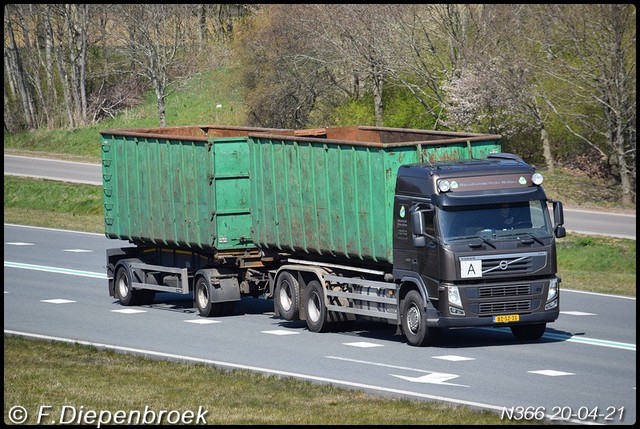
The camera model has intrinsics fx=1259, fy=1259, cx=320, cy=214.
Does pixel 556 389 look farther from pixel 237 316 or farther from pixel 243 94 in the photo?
pixel 243 94

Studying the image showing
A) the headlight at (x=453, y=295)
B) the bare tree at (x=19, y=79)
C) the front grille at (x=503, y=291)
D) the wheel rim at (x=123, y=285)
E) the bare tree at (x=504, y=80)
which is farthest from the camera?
the bare tree at (x=19, y=79)

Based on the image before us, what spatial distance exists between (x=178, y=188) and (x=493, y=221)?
703 centimetres

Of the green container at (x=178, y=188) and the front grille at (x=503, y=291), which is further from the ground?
the green container at (x=178, y=188)

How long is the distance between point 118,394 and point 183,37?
47.3 meters

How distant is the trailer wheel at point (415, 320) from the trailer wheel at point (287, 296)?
2479 mm

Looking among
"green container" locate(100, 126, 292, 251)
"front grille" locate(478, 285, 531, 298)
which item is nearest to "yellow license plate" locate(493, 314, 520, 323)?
"front grille" locate(478, 285, 531, 298)

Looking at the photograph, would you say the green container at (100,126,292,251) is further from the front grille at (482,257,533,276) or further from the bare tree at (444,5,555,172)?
the bare tree at (444,5,555,172)

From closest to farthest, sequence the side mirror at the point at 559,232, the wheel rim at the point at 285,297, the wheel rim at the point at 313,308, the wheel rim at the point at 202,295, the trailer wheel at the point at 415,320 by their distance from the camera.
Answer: the trailer wheel at the point at 415,320 → the side mirror at the point at 559,232 → the wheel rim at the point at 313,308 → the wheel rim at the point at 285,297 → the wheel rim at the point at 202,295

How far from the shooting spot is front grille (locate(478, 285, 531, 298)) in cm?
1831

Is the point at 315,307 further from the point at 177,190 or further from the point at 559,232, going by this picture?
the point at 559,232

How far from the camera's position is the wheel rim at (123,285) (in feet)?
79.7

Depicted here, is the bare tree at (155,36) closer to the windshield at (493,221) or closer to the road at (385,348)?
the road at (385,348)

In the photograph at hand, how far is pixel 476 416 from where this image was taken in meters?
12.9

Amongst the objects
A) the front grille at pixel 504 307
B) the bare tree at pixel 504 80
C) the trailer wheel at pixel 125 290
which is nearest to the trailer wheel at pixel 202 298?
the trailer wheel at pixel 125 290
